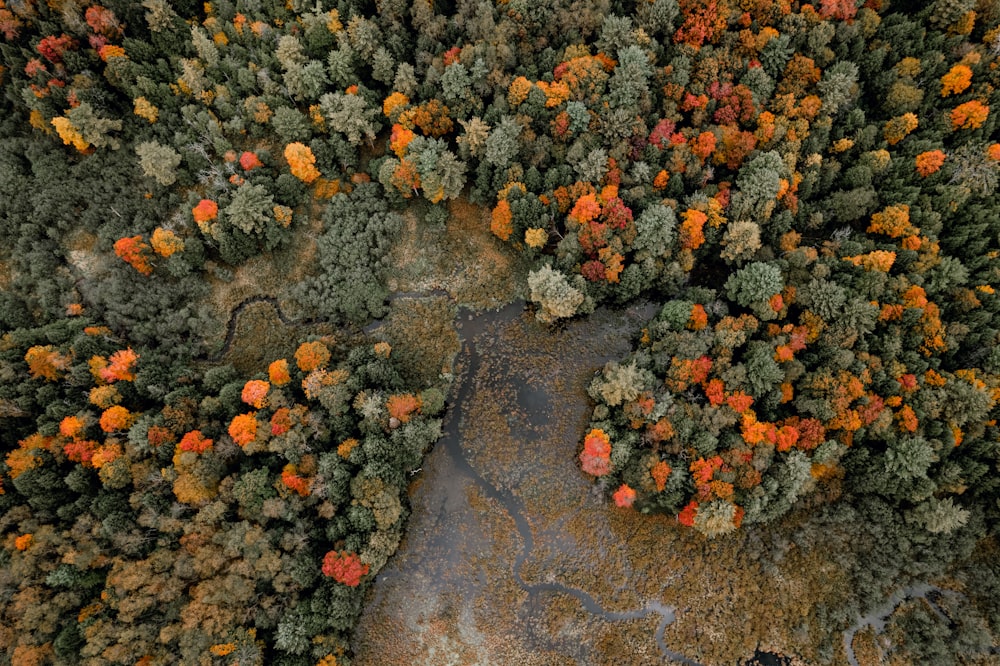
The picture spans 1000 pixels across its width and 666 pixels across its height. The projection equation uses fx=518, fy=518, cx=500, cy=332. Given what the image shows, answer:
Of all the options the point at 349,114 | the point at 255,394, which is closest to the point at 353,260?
the point at 349,114

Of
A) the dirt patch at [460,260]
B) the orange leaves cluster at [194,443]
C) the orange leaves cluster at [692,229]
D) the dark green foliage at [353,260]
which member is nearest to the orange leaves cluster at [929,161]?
the orange leaves cluster at [692,229]

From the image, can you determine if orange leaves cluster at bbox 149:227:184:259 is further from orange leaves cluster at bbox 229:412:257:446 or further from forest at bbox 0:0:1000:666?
orange leaves cluster at bbox 229:412:257:446

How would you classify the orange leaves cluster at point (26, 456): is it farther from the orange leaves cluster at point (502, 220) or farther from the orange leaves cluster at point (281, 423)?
the orange leaves cluster at point (502, 220)

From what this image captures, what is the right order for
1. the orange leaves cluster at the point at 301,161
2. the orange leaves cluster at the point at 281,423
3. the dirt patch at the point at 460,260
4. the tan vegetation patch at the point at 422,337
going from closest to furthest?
1. the orange leaves cluster at the point at 281,423
2. the orange leaves cluster at the point at 301,161
3. the tan vegetation patch at the point at 422,337
4. the dirt patch at the point at 460,260

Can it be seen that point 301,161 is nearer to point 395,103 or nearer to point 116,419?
point 395,103

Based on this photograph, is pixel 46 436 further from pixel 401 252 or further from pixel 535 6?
pixel 535 6

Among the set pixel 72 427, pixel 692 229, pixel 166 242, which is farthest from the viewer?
pixel 166 242

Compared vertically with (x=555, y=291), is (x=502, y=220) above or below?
above

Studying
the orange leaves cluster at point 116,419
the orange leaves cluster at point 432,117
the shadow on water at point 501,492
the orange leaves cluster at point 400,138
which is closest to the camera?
the orange leaves cluster at point 116,419
